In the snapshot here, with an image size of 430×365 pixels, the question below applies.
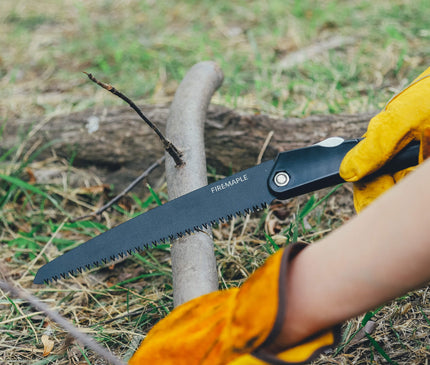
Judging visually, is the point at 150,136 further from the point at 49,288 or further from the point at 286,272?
the point at 286,272

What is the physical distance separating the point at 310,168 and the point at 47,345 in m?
A: 1.34

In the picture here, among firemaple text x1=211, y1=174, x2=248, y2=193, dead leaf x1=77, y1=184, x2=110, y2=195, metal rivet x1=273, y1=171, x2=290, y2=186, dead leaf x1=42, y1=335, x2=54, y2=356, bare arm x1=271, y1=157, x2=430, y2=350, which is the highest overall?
bare arm x1=271, y1=157, x2=430, y2=350

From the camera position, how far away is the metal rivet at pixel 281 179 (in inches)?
65.9

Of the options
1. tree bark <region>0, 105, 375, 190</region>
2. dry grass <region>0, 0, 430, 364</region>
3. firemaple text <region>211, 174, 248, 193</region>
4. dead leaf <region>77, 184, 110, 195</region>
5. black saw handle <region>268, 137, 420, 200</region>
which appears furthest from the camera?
dead leaf <region>77, 184, 110, 195</region>

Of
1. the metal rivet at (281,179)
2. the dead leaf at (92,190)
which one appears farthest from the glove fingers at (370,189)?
the dead leaf at (92,190)

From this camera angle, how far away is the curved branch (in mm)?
1615

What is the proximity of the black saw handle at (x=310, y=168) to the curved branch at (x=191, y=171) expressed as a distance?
0.38 metres

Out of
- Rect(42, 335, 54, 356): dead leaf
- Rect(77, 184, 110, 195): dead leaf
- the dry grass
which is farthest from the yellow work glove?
Rect(77, 184, 110, 195): dead leaf

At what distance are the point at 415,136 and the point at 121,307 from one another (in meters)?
1.47

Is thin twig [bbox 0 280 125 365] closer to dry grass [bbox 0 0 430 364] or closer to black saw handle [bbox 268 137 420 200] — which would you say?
dry grass [bbox 0 0 430 364]

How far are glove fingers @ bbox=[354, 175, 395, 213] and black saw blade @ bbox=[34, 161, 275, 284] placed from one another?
1.11 feet

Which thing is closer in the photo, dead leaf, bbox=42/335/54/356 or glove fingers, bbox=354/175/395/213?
glove fingers, bbox=354/175/395/213

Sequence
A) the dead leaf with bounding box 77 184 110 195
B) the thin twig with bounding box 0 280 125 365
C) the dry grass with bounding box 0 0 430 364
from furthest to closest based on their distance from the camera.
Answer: the dead leaf with bounding box 77 184 110 195 → the dry grass with bounding box 0 0 430 364 → the thin twig with bounding box 0 280 125 365

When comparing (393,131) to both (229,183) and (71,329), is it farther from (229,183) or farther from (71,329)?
(71,329)
